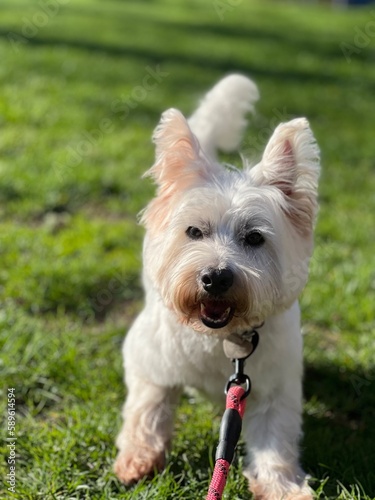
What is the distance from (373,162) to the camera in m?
7.02

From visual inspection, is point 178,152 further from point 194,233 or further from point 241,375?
point 241,375

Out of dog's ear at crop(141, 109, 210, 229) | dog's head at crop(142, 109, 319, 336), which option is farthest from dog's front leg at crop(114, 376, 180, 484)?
dog's ear at crop(141, 109, 210, 229)

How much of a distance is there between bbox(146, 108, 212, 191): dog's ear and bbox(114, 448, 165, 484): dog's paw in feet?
3.74

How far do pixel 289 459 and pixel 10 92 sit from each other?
576 centimetres

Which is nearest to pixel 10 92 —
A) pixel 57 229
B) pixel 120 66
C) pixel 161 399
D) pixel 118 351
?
pixel 120 66

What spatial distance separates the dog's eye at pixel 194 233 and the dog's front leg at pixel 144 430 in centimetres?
79

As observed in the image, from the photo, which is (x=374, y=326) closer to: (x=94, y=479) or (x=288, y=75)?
(x=94, y=479)

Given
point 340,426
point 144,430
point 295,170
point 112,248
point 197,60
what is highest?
point 295,170

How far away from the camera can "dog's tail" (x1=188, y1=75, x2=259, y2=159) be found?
12.2 feet

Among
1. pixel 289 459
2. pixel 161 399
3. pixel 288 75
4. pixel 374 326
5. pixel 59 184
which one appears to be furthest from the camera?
pixel 288 75

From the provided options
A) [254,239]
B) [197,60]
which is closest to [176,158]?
[254,239]

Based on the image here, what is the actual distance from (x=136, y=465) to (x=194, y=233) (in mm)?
1011

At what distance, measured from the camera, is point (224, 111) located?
3.83m

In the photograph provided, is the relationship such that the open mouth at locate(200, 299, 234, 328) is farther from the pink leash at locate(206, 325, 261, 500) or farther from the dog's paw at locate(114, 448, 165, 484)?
the dog's paw at locate(114, 448, 165, 484)
